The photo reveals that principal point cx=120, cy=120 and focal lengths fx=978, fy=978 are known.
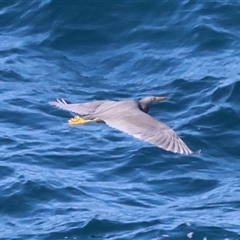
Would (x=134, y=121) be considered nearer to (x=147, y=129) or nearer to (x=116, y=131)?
(x=147, y=129)

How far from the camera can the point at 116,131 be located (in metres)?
11.1

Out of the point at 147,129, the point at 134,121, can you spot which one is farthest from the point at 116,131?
the point at 147,129

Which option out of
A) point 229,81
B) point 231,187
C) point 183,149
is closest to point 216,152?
point 231,187

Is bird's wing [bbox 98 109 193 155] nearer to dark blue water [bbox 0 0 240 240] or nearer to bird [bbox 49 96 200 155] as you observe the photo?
bird [bbox 49 96 200 155]

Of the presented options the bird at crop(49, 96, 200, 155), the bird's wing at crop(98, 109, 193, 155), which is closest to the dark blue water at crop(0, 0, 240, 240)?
the bird at crop(49, 96, 200, 155)

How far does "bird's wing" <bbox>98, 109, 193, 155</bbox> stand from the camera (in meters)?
8.16

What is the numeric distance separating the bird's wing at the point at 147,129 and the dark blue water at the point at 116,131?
948mm

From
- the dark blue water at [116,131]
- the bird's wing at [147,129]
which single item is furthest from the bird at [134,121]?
the dark blue water at [116,131]

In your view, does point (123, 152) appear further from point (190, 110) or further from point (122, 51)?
point (122, 51)

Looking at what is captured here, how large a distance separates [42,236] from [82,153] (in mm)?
Result: 1880

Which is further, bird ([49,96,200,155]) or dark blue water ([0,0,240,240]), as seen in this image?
dark blue water ([0,0,240,240])

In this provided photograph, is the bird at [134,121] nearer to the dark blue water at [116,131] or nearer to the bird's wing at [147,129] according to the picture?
the bird's wing at [147,129]

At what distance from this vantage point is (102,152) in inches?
414

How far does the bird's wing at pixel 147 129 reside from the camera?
816 cm
